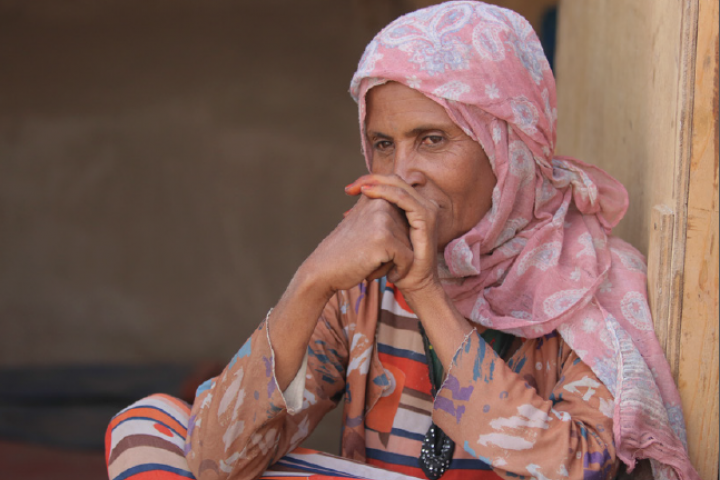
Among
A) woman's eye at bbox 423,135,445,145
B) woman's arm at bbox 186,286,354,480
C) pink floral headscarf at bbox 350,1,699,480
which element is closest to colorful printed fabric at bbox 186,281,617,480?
woman's arm at bbox 186,286,354,480

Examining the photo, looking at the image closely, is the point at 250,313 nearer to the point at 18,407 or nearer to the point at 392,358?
the point at 18,407

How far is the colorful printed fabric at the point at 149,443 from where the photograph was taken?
1.89 metres

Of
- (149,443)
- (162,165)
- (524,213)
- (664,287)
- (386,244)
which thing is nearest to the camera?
(386,244)

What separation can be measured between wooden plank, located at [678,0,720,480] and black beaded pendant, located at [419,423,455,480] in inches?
22.6

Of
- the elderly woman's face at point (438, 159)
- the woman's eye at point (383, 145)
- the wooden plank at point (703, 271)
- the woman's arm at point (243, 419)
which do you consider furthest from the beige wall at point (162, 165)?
the wooden plank at point (703, 271)

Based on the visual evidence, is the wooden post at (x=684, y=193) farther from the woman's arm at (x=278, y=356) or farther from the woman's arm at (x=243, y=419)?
the woman's arm at (x=243, y=419)

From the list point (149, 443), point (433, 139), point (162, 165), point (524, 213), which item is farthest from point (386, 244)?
point (162, 165)

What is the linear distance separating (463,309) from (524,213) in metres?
0.31

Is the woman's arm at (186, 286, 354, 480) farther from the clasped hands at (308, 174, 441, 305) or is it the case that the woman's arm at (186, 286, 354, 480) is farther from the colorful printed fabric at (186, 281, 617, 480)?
the clasped hands at (308, 174, 441, 305)

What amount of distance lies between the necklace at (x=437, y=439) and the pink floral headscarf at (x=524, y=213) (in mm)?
93

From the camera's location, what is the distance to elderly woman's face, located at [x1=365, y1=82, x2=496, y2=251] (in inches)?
77.2

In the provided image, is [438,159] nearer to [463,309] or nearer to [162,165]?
[463,309]

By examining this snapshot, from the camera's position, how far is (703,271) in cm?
173

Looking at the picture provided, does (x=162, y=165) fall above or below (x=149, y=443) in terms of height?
above
